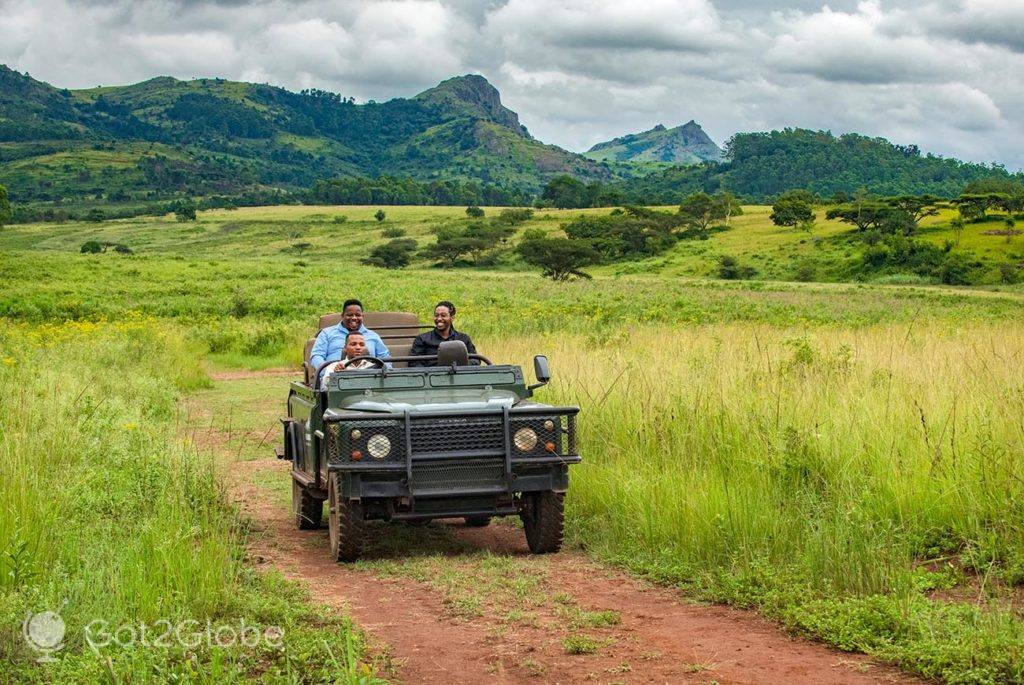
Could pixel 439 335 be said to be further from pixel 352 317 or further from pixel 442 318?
pixel 352 317

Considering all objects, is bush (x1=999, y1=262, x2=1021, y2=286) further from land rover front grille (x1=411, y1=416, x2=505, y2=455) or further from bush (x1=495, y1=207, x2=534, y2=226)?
land rover front grille (x1=411, y1=416, x2=505, y2=455)

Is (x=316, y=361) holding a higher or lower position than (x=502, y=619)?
higher

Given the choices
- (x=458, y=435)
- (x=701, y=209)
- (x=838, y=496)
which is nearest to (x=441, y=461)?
(x=458, y=435)

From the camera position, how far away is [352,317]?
1014 centimetres

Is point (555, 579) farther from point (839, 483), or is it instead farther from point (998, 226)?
point (998, 226)

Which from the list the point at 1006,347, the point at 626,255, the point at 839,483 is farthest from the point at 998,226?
the point at 839,483

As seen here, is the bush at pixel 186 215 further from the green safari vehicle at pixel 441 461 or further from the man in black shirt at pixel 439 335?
the green safari vehicle at pixel 441 461

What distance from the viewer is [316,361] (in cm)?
988

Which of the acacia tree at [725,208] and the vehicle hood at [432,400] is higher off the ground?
the acacia tree at [725,208]

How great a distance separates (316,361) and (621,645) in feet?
15.8

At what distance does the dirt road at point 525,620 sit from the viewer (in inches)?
215

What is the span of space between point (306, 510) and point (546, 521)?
7.72 ft
